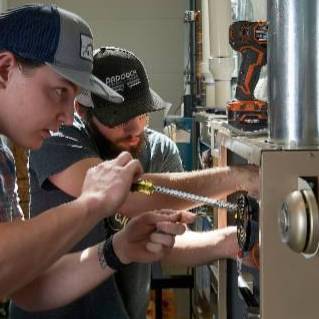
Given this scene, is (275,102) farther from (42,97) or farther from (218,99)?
(218,99)

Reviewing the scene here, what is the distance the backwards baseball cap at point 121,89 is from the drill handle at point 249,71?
384 millimetres

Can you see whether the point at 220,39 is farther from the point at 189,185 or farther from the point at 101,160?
the point at 189,185

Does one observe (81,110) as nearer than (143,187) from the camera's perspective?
No

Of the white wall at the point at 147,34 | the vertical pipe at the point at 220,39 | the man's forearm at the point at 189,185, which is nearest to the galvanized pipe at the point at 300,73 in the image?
the man's forearm at the point at 189,185

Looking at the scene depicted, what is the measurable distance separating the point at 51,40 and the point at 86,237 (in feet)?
2.03

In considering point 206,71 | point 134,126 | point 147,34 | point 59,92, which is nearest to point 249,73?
point 59,92

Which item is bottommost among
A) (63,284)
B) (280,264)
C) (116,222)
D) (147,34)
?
(63,284)

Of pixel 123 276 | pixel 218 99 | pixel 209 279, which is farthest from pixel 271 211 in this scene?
pixel 218 99

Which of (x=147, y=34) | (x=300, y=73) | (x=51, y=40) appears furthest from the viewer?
(x=147, y=34)

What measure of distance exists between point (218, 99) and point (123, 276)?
112 centimetres

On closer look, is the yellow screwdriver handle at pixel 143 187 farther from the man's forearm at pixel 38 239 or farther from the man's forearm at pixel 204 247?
the man's forearm at pixel 204 247

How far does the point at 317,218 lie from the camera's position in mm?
632

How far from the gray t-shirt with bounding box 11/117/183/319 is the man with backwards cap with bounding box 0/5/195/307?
16 centimetres

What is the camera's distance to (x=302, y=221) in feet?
2.08
